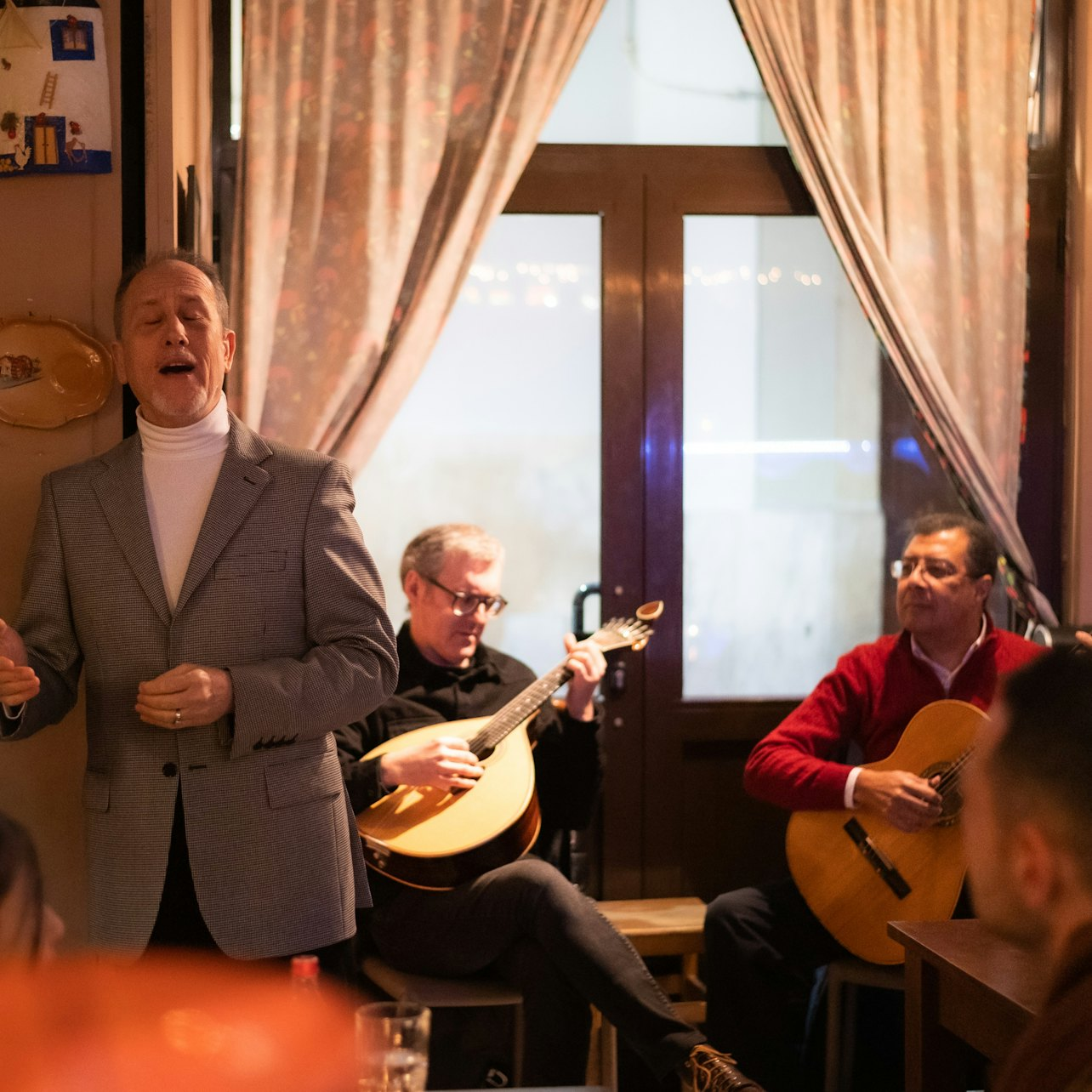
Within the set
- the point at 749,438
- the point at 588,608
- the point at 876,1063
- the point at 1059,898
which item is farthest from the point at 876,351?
the point at 1059,898

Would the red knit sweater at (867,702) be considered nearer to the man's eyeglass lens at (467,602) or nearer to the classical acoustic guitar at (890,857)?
the classical acoustic guitar at (890,857)

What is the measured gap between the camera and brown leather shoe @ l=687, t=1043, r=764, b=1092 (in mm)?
2320

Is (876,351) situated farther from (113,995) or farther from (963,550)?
(113,995)

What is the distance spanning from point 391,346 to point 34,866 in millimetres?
2165

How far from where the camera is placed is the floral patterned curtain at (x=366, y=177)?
10.2 feet

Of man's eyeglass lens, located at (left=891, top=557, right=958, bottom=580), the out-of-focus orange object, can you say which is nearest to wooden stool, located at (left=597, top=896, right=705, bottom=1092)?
man's eyeglass lens, located at (left=891, top=557, right=958, bottom=580)

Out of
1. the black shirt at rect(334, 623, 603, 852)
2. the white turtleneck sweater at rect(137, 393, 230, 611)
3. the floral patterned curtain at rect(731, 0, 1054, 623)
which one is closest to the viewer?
the white turtleneck sweater at rect(137, 393, 230, 611)

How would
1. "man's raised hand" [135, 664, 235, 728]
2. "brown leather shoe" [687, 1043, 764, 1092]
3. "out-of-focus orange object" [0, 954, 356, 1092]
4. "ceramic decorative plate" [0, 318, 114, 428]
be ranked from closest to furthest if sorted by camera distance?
"out-of-focus orange object" [0, 954, 356, 1092] < "man's raised hand" [135, 664, 235, 728] < "brown leather shoe" [687, 1043, 764, 1092] < "ceramic decorative plate" [0, 318, 114, 428]

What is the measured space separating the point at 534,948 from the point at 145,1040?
1.61 meters

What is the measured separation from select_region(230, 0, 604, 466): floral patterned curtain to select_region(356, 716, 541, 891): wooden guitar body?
857 mm

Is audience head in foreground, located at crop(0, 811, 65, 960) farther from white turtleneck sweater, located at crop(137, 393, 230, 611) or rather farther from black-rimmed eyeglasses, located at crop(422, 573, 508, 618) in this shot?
black-rimmed eyeglasses, located at crop(422, 573, 508, 618)

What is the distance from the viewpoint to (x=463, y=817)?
269cm

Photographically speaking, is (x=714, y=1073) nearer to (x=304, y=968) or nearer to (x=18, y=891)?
(x=304, y=968)

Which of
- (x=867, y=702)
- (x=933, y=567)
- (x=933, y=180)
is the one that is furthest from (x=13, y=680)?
(x=933, y=180)
